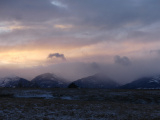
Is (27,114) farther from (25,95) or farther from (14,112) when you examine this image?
(25,95)

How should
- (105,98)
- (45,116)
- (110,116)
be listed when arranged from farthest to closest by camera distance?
(105,98), (110,116), (45,116)

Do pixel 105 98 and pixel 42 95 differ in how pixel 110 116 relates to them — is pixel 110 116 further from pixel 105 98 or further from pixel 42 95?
pixel 42 95

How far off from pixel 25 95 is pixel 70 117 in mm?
30001

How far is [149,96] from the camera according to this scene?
5409cm

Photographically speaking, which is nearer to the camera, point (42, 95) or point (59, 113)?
point (59, 113)

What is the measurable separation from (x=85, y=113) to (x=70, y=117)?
3.42 m

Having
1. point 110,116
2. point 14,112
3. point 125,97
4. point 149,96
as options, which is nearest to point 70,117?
point 110,116

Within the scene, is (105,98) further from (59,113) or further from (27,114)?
(27,114)

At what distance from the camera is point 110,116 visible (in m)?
27.3

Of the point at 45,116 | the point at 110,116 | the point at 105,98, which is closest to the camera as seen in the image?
the point at 45,116

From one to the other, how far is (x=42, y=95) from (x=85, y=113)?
2724 centimetres

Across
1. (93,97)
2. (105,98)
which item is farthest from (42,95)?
(105,98)

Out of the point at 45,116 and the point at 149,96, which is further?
the point at 149,96

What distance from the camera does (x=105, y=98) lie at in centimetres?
5147
